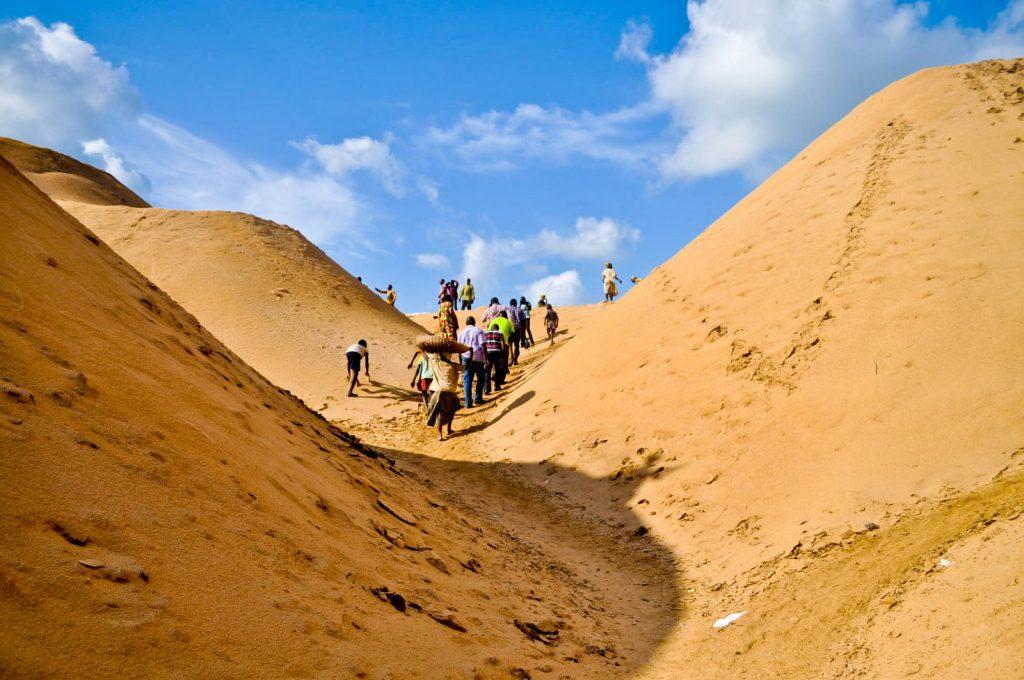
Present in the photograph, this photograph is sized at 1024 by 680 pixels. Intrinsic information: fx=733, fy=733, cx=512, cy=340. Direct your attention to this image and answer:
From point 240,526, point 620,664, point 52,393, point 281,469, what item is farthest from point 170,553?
point 620,664

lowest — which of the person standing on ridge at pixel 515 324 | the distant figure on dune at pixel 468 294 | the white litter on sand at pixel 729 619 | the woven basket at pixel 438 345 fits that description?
the white litter on sand at pixel 729 619

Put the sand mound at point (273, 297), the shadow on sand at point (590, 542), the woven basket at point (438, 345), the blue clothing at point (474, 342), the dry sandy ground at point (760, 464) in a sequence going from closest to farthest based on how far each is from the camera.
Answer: the dry sandy ground at point (760, 464), the shadow on sand at point (590, 542), the woven basket at point (438, 345), the blue clothing at point (474, 342), the sand mound at point (273, 297)

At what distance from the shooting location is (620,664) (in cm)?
442

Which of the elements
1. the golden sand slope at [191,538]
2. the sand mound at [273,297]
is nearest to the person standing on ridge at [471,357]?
the sand mound at [273,297]

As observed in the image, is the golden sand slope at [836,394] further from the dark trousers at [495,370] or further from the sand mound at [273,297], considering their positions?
the sand mound at [273,297]

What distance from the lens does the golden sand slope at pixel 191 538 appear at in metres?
2.26

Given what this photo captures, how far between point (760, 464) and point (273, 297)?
18074mm

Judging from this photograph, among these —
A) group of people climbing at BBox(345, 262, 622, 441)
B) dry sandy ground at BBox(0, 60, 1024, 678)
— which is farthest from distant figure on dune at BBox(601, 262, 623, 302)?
dry sandy ground at BBox(0, 60, 1024, 678)

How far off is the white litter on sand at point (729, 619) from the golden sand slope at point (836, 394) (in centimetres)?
9

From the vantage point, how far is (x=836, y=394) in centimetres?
704

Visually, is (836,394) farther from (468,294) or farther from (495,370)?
(468,294)

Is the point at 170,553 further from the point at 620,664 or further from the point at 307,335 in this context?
the point at 307,335

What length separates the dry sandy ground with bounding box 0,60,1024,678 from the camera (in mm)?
3445

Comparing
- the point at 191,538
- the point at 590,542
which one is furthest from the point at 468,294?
the point at 191,538
